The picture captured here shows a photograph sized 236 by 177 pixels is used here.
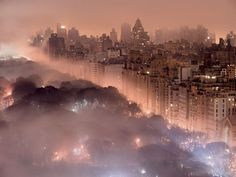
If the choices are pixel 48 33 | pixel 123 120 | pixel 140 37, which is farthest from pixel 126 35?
pixel 123 120

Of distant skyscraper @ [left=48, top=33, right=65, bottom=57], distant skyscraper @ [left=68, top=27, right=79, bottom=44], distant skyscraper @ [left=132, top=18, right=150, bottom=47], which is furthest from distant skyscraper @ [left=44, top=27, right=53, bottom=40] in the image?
distant skyscraper @ [left=132, top=18, right=150, bottom=47]

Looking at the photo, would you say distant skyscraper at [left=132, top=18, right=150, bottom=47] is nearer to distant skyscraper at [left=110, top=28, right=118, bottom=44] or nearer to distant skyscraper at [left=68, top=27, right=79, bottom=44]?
distant skyscraper at [left=110, top=28, right=118, bottom=44]

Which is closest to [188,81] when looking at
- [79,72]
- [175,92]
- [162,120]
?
[175,92]

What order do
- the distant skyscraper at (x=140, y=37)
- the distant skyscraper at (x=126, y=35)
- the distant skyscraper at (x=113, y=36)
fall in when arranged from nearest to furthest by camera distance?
the distant skyscraper at (x=140, y=37)
the distant skyscraper at (x=113, y=36)
the distant skyscraper at (x=126, y=35)

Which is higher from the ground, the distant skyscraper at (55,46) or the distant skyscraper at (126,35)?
the distant skyscraper at (126,35)

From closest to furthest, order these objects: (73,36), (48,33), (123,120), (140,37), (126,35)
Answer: (123,120)
(48,33)
(140,37)
(73,36)
(126,35)

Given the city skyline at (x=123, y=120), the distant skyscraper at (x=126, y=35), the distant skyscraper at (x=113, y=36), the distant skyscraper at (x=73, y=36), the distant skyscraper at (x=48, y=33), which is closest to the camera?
the city skyline at (x=123, y=120)

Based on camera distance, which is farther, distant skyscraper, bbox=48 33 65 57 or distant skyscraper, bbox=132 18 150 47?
distant skyscraper, bbox=132 18 150 47

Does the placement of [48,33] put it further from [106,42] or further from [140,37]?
[140,37]

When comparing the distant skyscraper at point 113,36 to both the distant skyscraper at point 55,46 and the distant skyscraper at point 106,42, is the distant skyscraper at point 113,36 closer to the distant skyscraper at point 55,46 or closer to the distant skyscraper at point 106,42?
the distant skyscraper at point 106,42

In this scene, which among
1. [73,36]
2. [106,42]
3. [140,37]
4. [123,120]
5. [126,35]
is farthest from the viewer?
[126,35]

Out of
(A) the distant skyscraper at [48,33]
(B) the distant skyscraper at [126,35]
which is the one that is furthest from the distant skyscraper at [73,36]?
(B) the distant skyscraper at [126,35]
